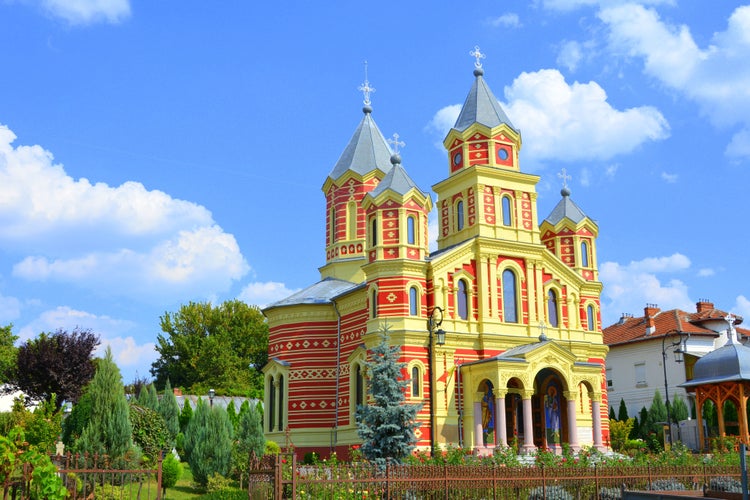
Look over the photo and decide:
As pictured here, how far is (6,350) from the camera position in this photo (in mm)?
60000

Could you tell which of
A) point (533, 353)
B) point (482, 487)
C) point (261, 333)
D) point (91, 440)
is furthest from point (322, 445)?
point (261, 333)

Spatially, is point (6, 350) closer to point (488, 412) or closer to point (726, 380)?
point (488, 412)

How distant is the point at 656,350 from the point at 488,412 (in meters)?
22.2

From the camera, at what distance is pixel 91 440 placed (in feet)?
83.8

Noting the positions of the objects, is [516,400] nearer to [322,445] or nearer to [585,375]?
[585,375]

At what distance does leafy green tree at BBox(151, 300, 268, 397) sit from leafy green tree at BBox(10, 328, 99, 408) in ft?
67.7

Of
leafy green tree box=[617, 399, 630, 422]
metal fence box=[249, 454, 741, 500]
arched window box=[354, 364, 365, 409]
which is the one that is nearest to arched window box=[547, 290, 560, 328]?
arched window box=[354, 364, 365, 409]

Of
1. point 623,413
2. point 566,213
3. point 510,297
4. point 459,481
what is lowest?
point 459,481

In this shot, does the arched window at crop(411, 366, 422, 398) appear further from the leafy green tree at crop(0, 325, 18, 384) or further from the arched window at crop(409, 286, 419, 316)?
the leafy green tree at crop(0, 325, 18, 384)

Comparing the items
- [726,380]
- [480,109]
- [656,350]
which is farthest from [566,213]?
[656,350]

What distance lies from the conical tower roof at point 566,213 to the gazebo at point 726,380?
10.2 meters

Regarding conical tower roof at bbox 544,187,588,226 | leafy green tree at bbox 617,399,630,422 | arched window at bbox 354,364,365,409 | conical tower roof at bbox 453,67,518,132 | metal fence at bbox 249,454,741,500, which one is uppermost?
conical tower roof at bbox 453,67,518,132

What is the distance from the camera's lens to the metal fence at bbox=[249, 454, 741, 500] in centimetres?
1664

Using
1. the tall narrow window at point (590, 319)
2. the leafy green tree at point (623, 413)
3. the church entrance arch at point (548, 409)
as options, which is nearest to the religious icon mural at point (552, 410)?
the church entrance arch at point (548, 409)
